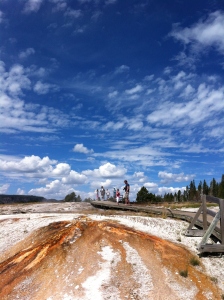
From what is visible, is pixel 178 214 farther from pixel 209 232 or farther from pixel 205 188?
pixel 205 188

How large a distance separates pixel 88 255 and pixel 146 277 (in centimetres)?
237

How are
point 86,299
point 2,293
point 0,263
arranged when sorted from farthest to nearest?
point 0,263 < point 2,293 < point 86,299

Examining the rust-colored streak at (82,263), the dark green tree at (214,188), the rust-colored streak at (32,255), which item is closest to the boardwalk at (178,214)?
the rust-colored streak at (82,263)

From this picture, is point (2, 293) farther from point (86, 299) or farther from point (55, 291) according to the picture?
point (86, 299)

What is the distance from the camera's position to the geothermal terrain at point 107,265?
8805 millimetres

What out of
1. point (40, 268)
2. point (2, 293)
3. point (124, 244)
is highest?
point (124, 244)

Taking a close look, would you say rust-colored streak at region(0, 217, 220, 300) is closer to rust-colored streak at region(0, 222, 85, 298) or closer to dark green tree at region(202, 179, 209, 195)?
rust-colored streak at region(0, 222, 85, 298)

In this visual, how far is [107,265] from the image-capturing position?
9.92 m

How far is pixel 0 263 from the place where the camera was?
1189 cm

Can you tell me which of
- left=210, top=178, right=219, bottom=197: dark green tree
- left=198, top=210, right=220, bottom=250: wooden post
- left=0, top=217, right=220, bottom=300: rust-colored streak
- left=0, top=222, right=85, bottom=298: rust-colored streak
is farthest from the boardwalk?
left=210, top=178, right=219, bottom=197: dark green tree

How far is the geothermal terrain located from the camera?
880 cm

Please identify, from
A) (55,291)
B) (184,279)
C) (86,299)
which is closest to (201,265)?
(184,279)

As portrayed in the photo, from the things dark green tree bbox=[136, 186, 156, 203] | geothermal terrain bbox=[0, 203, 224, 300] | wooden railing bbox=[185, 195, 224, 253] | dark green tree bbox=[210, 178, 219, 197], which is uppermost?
dark green tree bbox=[210, 178, 219, 197]

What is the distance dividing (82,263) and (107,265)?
2.96ft
